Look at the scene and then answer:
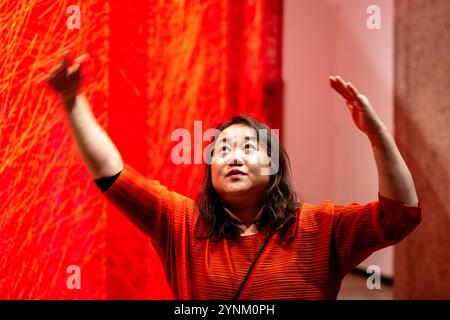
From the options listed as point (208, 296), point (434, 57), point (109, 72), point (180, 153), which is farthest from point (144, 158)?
point (434, 57)

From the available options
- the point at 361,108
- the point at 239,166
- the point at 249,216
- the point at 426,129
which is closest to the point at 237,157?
the point at 239,166

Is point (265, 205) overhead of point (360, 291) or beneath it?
overhead

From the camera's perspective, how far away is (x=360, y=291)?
195 centimetres

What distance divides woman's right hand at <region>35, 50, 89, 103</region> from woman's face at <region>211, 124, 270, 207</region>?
28cm

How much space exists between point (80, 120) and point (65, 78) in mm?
71

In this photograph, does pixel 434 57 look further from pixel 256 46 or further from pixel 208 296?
pixel 208 296

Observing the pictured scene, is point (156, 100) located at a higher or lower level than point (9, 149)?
higher

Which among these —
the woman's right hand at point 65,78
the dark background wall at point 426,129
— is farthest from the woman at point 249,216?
the dark background wall at point 426,129

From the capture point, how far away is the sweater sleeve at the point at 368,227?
0.79 meters

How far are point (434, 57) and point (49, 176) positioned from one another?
1.19 metres

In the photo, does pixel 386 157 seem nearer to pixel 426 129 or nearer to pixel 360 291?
pixel 426 129

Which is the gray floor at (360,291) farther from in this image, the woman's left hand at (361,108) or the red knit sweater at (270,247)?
the woman's left hand at (361,108)

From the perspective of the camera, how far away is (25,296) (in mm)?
1225
